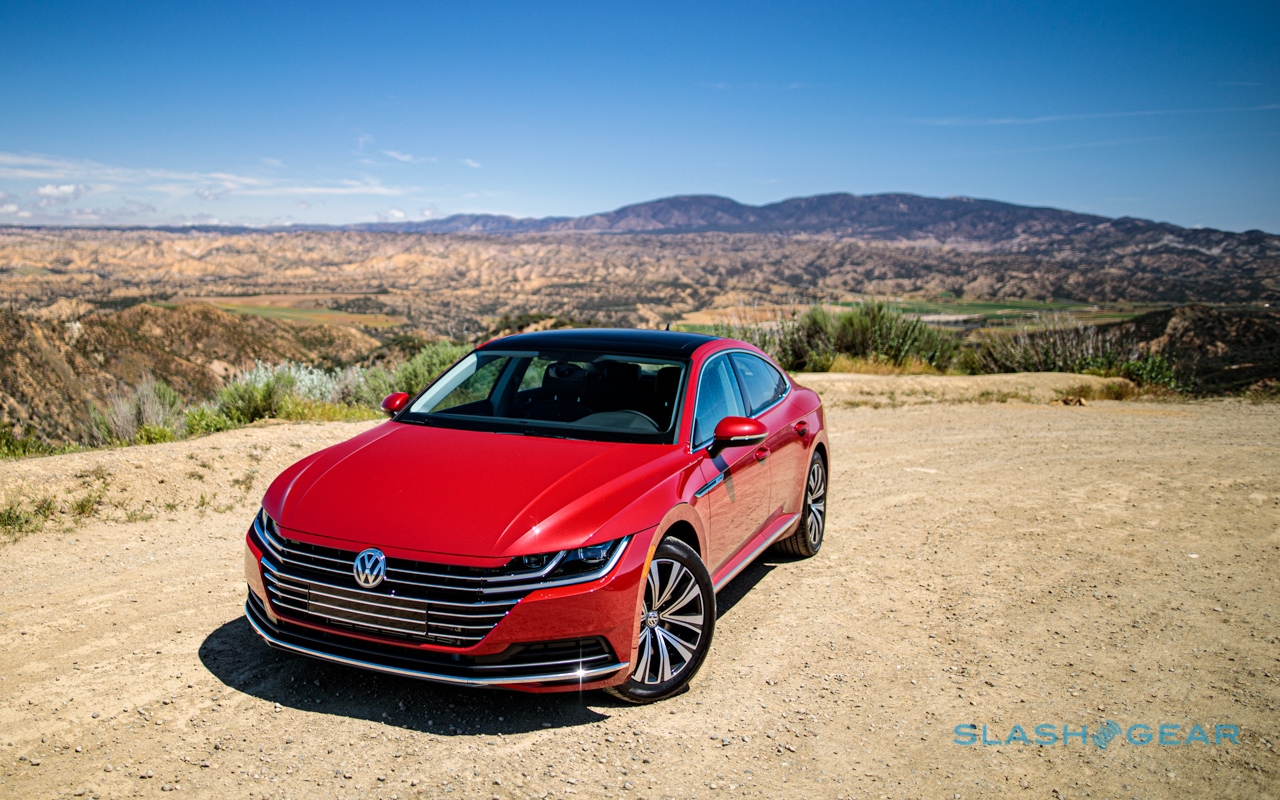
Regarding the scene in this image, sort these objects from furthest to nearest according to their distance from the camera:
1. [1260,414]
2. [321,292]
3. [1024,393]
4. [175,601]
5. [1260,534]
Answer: [321,292]
[1024,393]
[1260,414]
[1260,534]
[175,601]

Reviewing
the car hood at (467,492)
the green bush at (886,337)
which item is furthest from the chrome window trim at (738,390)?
the green bush at (886,337)

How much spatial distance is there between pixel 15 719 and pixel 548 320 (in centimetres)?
2873

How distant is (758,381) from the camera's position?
18.6 ft

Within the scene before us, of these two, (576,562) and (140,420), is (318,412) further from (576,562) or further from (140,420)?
(576,562)

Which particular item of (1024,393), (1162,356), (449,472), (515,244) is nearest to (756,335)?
(1024,393)

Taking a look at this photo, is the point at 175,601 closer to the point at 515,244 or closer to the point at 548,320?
the point at 548,320

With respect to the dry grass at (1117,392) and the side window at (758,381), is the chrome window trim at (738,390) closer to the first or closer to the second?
the side window at (758,381)

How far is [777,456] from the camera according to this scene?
532cm

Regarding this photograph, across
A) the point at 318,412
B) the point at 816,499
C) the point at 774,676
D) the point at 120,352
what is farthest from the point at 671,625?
the point at 120,352

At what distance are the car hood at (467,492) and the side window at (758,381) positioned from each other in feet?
4.37

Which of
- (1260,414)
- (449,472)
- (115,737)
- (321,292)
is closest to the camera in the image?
(115,737)

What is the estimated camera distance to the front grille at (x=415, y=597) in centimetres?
331

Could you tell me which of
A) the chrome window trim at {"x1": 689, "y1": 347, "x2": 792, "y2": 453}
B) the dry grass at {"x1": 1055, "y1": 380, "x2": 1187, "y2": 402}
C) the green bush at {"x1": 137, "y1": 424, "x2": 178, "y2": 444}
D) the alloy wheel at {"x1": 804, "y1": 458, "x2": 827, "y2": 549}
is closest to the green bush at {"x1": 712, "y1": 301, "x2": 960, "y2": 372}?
the dry grass at {"x1": 1055, "y1": 380, "x2": 1187, "y2": 402}

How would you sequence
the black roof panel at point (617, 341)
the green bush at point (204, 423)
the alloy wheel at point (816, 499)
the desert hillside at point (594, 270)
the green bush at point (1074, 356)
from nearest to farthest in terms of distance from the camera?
1. the black roof panel at point (617, 341)
2. the alloy wheel at point (816, 499)
3. the green bush at point (204, 423)
4. the green bush at point (1074, 356)
5. the desert hillside at point (594, 270)
